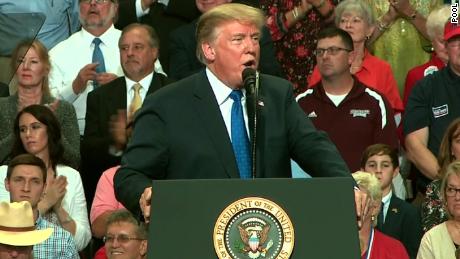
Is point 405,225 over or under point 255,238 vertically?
over

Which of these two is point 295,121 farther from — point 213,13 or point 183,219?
point 183,219

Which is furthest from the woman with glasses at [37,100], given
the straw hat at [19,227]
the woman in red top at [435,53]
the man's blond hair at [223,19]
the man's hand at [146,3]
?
the man's blond hair at [223,19]

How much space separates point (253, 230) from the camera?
4031mm

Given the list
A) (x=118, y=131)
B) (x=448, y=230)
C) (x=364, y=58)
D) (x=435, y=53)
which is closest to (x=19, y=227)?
(x=118, y=131)

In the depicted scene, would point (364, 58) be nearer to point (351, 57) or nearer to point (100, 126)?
point (351, 57)

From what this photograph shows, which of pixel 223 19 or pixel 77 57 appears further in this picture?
pixel 77 57

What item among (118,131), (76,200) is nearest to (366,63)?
(118,131)

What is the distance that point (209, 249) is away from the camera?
13.4ft

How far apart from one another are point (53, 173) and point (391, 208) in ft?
7.99

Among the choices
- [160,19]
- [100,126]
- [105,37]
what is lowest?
[100,126]

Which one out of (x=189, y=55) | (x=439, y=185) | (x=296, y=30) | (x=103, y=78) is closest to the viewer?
(x=439, y=185)

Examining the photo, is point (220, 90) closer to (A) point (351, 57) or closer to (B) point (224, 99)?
(B) point (224, 99)

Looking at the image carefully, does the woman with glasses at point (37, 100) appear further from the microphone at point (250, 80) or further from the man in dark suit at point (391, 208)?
the microphone at point (250, 80)

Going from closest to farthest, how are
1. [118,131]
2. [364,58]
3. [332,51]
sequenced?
[118,131] → [332,51] → [364,58]
